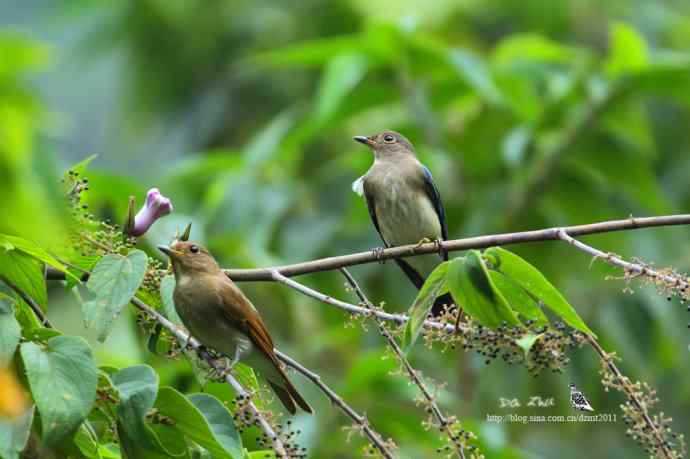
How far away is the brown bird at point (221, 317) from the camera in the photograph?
3615 mm

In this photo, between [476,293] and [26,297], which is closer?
[476,293]

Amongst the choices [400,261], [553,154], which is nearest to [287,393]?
[400,261]

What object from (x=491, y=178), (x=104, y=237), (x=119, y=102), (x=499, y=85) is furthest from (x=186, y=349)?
(x=119, y=102)

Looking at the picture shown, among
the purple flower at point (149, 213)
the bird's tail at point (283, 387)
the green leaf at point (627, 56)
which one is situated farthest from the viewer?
the green leaf at point (627, 56)

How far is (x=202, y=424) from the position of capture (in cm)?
270

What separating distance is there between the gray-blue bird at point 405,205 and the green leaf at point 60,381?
3.22m

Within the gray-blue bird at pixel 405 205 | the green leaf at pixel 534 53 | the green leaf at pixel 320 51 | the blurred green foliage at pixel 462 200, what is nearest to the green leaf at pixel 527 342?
the blurred green foliage at pixel 462 200

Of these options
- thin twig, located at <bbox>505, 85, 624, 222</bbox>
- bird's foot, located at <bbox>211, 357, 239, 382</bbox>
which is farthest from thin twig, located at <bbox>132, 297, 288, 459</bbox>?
thin twig, located at <bbox>505, 85, 624, 222</bbox>

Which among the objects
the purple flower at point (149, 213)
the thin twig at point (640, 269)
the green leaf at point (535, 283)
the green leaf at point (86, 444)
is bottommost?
the green leaf at point (86, 444)

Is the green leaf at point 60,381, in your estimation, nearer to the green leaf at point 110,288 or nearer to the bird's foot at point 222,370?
the green leaf at point 110,288

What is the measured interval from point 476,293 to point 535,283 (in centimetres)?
16

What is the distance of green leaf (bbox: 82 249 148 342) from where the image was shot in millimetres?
2732

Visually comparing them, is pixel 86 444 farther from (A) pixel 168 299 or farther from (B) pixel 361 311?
(B) pixel 361 311

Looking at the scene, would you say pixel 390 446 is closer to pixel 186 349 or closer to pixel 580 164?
pixel 186 349
